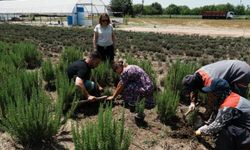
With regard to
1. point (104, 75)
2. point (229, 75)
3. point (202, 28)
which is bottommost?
point (202, 28)

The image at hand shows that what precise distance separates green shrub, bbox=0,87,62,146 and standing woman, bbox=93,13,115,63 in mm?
2896

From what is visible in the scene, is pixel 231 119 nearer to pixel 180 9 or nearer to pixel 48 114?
pixel 48 114

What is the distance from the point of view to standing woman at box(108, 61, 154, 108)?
4812mm

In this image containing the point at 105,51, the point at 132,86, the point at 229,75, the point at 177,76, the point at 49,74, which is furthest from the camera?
the point at 105,51

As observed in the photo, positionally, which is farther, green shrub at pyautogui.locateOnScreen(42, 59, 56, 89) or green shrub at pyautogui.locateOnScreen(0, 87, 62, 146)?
green shrub at pyautogui.locateOnScreen(42, 59, 56, 89)

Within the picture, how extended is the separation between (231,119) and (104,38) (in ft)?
11.9

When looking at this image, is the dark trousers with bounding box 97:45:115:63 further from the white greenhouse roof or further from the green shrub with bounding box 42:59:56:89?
the white greenhouse roof

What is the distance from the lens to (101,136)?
9.39 feet

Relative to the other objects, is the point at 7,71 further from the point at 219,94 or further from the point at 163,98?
the point at 219,94

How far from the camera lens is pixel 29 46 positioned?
7.71 metres

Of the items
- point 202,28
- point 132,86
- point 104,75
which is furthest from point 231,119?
point 202,28

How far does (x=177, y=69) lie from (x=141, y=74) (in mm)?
899

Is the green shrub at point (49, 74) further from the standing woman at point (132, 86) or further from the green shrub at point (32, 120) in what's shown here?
the green shrub at point (32, 120)

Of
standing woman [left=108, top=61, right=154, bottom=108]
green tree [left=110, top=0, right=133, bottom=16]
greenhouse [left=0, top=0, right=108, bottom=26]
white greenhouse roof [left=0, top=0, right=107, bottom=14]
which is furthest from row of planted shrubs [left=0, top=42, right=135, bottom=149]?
green tree [left=110, top=0, right=133, bottom=16]
